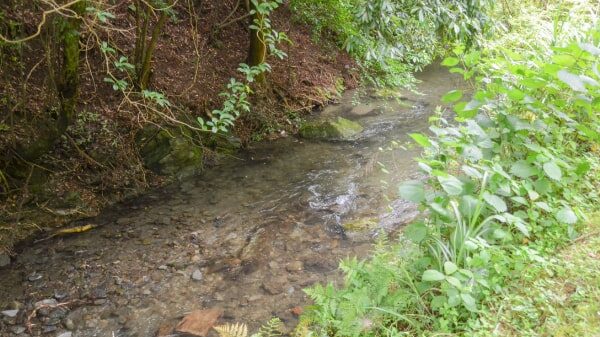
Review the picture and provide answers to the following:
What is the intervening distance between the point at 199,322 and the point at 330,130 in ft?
14.7

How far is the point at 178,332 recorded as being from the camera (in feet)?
11.0

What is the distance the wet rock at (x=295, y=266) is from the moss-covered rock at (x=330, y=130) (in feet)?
11.1


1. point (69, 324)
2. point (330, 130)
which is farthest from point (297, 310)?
point (330, 130)

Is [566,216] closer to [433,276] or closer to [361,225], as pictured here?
[433,276]

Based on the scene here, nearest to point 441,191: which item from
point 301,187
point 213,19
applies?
point 301,187

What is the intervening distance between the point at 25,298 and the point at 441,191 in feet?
12.0

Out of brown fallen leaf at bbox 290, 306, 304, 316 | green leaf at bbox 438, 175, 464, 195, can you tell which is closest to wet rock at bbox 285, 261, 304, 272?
brown fallen leaf at bbox 290, 306, 304, 316

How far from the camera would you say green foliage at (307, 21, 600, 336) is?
229 cm

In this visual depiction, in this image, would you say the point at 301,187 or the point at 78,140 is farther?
the point at 301,187

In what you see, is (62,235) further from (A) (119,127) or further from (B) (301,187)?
(B) (301,187)

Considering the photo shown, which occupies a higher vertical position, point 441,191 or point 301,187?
point 441,191

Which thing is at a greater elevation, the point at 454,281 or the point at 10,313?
the point at 454,281

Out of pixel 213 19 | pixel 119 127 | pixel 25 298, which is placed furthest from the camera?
pixel 213 19

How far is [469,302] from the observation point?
2.10 metres
